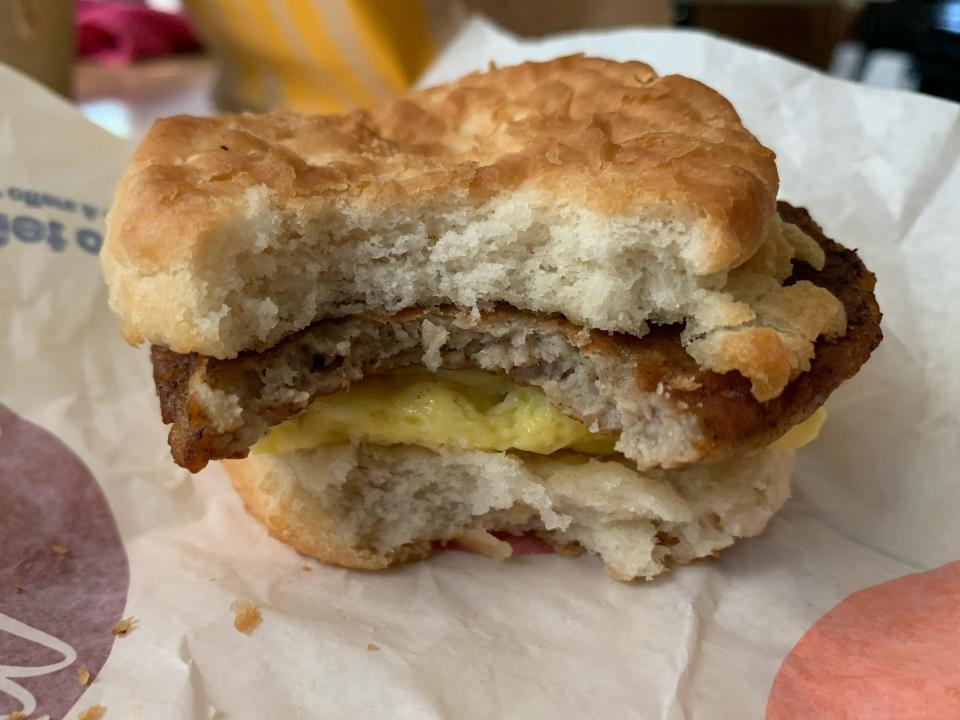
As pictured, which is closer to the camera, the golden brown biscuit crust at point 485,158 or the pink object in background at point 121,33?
the golden brown biscuit crust at point 485,158

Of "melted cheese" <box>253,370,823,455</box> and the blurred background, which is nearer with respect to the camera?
"melted cheese" <box>253,370,823,455</box>

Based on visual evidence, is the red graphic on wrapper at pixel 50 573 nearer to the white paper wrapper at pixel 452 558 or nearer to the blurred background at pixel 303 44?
the white paper wrapper at pixel 452 558

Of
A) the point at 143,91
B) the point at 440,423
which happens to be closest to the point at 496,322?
the point at 440,423

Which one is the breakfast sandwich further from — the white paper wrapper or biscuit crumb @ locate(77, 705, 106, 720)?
biscuit crumb @ locate(77, 705, 106, 720)

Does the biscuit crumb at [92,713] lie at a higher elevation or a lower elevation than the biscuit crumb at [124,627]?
higher

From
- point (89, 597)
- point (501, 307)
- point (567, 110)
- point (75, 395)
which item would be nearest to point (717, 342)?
point (501, 307)

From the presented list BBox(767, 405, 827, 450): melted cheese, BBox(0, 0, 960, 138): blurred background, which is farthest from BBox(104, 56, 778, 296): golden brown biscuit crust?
BBox(0, 0, 960, 138): blurred background

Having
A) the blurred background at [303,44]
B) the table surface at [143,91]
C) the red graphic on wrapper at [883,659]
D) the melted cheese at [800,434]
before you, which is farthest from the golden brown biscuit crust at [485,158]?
the table surface at [143,91]
